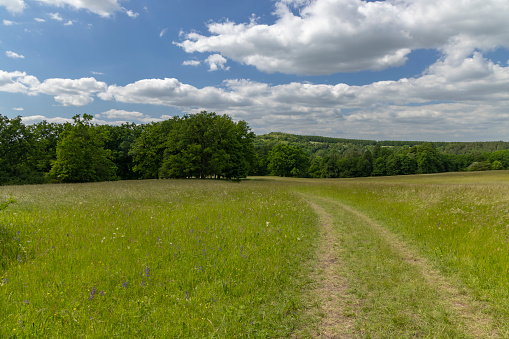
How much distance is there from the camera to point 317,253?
7.50 m

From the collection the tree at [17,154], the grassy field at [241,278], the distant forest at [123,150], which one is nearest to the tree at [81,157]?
the distant forest at [123,150]

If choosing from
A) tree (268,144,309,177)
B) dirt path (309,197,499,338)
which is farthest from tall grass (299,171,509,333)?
tree (268,144,309,177)

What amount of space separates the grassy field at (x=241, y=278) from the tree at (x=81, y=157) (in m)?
40.5

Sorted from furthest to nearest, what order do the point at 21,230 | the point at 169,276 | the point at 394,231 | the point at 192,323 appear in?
the point at 394,231 → the point at 21,230 → the point at 169,276 → the point at 192,323

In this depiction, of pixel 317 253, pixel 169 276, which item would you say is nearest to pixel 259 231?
pixel 317 253

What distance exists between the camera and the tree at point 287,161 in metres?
85.1

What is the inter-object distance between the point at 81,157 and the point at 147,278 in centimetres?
4726

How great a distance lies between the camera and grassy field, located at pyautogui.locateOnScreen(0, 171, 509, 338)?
152 inches

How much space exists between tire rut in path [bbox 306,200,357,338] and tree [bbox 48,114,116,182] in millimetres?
47356

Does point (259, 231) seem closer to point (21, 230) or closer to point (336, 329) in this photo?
point (336, 329)

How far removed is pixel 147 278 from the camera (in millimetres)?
4984

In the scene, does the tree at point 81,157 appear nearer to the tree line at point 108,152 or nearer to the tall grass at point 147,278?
the tree line at point 108,152

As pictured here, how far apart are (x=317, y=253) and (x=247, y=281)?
3.04 m

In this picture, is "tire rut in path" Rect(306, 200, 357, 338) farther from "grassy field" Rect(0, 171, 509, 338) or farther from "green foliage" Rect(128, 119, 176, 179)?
"green foliage" Rect(128, 119, 176, 179)
